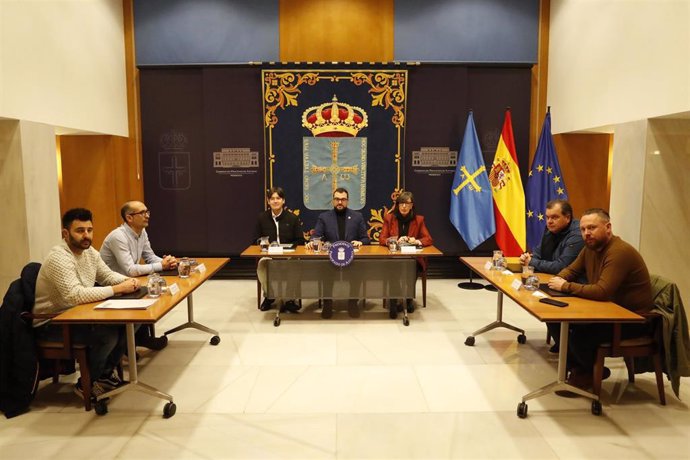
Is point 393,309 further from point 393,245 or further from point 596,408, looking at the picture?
point 596,408

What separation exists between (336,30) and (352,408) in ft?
17.5

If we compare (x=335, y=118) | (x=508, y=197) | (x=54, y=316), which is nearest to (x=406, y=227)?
(x=508, y=197)

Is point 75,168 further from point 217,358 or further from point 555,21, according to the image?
point 555,21

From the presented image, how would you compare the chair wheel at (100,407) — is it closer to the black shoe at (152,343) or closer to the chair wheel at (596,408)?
the black shoe at (152,343)

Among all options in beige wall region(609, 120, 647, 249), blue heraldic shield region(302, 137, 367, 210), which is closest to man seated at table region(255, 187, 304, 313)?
blue heraldic shield region(302, 137, 367, 210)

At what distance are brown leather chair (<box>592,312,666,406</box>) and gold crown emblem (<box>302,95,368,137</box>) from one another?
4.39 m

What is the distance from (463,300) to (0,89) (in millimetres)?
4964

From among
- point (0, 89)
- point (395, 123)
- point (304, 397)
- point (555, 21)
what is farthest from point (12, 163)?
point (555, 21)

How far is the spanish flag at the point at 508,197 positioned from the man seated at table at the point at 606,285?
117 inches

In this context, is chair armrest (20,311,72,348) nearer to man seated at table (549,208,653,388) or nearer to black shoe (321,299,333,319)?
black shoe (321,299,333,319)

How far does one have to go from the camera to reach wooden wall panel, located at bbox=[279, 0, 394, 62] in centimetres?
685

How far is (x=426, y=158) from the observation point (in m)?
6.81

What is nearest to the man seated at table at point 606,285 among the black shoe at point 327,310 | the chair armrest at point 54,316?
the black shoe at point 327,310

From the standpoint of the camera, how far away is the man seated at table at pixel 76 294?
3.06 m
